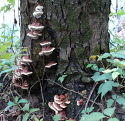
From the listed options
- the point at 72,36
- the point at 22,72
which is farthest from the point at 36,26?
the point at 22,72

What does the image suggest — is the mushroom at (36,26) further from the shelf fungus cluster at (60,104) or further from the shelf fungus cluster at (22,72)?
the shelf fungus cluster at (60,104)

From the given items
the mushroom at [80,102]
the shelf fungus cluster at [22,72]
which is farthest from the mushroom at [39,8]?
the mushroom at [80,102]

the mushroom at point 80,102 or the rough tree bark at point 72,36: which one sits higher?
the rough tree bark at point 72,36

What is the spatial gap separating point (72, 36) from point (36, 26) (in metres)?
0.58

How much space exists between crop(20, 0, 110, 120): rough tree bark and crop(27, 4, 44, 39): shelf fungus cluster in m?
0.07

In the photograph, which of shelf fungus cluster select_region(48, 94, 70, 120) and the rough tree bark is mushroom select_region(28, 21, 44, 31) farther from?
shelf fungus cluster select_region(48, 94, 70, 120)

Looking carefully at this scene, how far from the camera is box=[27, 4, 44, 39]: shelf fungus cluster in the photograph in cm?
208

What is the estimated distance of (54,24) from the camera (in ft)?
7.11

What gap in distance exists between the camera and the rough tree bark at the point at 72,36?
6.89ft

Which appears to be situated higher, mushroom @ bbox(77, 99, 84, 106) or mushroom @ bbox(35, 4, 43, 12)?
mushroom @ bbox(35, 4, 43, 12)

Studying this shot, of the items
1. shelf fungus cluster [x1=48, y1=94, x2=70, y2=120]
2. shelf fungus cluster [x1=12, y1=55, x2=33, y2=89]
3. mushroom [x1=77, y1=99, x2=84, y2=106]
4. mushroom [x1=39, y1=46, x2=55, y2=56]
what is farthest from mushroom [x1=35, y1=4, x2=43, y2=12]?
mushroom [x1=77, y1=99, x2=84, y2=106]

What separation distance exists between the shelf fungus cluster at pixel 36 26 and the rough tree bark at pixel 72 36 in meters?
0.07

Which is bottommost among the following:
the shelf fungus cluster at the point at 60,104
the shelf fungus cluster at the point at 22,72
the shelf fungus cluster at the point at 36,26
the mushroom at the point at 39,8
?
the shelf fungus cluster at the point at 60,104

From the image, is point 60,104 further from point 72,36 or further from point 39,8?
point 39,8
